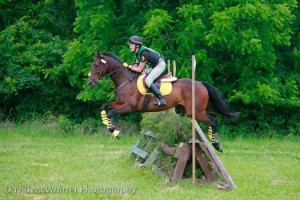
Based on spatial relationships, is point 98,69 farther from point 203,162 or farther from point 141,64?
point 203,162

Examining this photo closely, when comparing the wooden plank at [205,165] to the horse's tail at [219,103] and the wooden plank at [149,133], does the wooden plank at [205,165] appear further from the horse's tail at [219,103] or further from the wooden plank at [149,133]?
the wooden plank at [149,133]

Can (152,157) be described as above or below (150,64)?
below

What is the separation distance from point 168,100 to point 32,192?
3.66m

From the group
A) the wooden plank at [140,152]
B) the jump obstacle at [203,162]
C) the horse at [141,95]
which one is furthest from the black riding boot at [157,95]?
the wooden plank at [140,152]

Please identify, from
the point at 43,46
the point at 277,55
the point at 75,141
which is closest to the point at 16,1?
the point at 43,46

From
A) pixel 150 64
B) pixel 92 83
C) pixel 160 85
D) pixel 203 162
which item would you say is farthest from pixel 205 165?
pixel 92 83

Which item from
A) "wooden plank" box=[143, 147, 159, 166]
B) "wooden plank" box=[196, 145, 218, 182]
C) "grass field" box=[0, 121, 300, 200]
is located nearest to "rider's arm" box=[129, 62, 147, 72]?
"wooden plank" box=[143, 147, 159, 166]

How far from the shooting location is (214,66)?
2425 centimetres

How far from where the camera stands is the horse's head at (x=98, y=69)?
13.5m

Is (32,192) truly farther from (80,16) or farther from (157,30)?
(80,16)

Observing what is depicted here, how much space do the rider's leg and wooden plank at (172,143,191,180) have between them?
1.13m

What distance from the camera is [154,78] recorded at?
45.3 ft

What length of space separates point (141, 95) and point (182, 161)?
5.82ft

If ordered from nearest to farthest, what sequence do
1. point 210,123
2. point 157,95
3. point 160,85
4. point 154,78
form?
point 157,95, point 154,78, point 160,85, point 210,123
